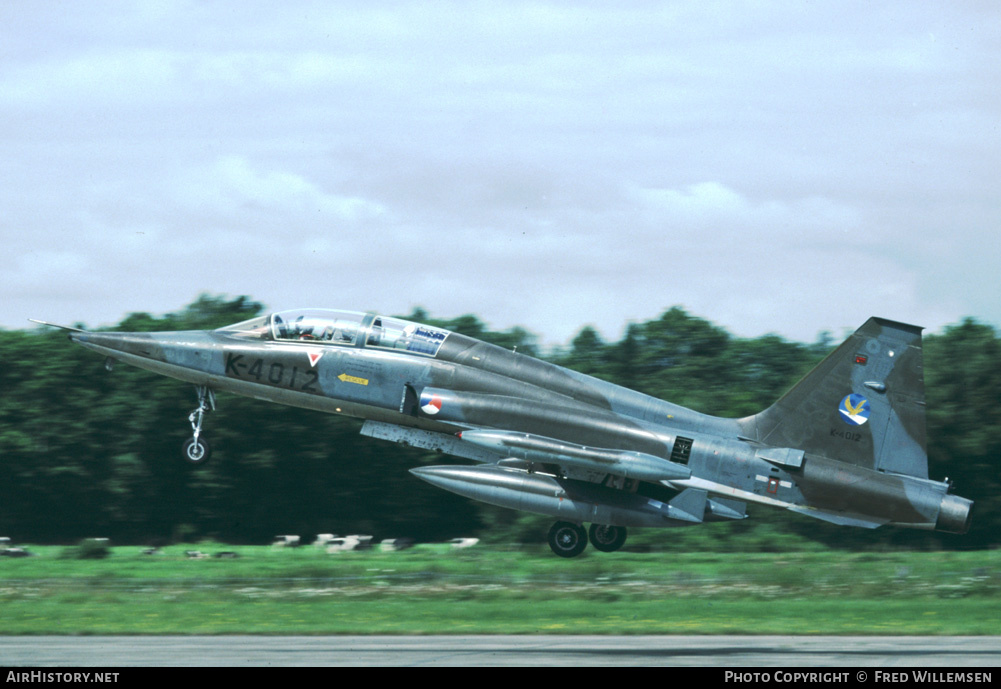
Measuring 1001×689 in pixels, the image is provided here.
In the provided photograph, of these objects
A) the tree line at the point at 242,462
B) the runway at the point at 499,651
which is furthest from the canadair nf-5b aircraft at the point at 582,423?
the tree line at the point at 242,462

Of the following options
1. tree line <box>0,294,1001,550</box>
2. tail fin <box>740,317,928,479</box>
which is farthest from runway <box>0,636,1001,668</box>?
tree line <box>0,294,1001,550</box>

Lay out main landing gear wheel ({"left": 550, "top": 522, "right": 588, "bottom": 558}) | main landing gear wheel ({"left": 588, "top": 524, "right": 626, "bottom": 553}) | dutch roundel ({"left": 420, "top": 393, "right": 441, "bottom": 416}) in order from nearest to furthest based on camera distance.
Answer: dutch roundel ({"left": 420, "top": 393, "right": 441, "bottom": 416})
main landing gear wheel ({"left": 550, "top": 522, "right": 588, "bottom": 558})
main landing gear wheel ({"left": 588, "top": 524, "right": 626, "bottom": 553})

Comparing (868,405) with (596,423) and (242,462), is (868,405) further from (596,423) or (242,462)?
(242,462)

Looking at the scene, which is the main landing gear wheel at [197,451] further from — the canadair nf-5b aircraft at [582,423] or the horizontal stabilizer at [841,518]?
the horizontal stabilizer at [841,518]

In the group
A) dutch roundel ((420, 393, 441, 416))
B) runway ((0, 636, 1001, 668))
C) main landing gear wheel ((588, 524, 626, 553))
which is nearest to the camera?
runway ((0, 636, 1001, 668))

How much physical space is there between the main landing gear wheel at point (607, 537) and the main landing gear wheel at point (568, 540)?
557 millimetres

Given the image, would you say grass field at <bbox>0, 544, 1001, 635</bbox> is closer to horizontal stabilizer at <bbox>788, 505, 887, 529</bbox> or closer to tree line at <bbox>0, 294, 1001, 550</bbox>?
horizontal stabilizer at <bbox>788, 505, 887, 529</bbox>

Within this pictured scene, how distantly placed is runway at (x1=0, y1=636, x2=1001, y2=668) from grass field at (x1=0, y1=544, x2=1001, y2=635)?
1.33 meters

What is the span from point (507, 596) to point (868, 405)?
30.1ft

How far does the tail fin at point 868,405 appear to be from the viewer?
25.3m

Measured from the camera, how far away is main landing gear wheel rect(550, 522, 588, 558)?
26.4m

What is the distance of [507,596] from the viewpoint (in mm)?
22875
